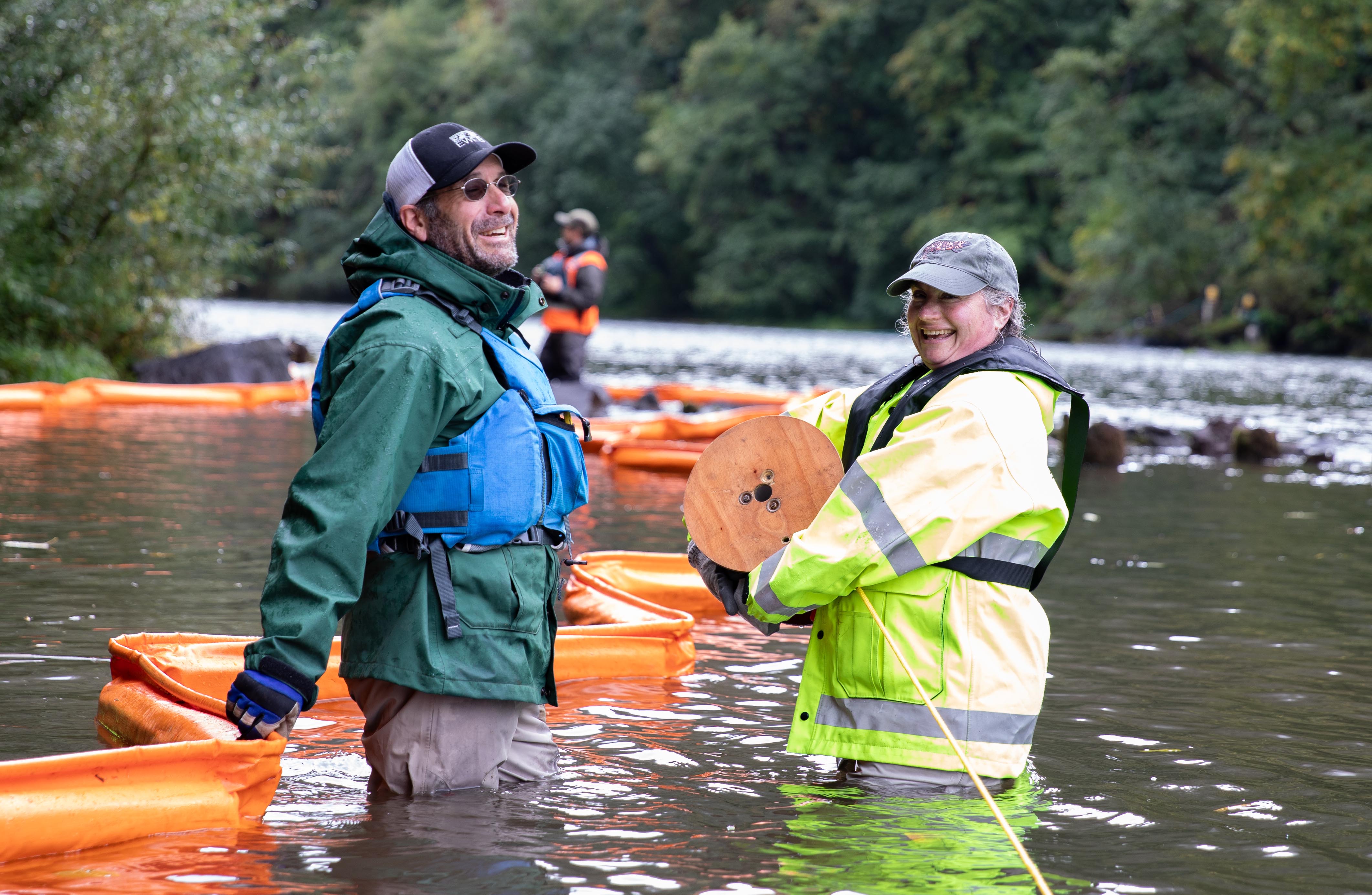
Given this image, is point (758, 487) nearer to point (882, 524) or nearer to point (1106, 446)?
point (882, 524)

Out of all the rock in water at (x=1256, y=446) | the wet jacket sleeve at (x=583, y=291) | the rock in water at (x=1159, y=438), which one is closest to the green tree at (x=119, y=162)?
the wet jacket sleeve at (x=583, y=291)

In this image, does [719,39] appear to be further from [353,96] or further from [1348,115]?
[1348,115]

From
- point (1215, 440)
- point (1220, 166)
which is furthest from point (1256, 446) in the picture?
point (1220, 166)

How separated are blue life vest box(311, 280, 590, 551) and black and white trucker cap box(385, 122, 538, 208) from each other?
249 mm

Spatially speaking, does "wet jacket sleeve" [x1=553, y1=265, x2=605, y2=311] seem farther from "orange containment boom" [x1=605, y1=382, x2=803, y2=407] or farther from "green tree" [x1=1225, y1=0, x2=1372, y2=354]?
"green tree" [x1=1225, y1=0, x2=1372, y2=354]

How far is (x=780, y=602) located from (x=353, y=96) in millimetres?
78429

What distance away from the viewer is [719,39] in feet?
208

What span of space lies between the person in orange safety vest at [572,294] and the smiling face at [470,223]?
11.3m

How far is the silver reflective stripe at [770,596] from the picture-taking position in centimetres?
418

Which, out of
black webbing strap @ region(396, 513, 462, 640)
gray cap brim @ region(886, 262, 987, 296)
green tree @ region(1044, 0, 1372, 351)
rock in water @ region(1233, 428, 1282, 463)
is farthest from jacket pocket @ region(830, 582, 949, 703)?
green tree @ region(1044, 0, 1372, 351)

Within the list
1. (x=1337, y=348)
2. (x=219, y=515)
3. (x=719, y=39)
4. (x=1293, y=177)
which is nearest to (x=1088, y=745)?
(x=219, y=515)

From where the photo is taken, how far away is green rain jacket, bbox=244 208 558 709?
3561mm

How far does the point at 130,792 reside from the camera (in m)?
4.06

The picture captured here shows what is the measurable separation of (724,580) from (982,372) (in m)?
0.99
